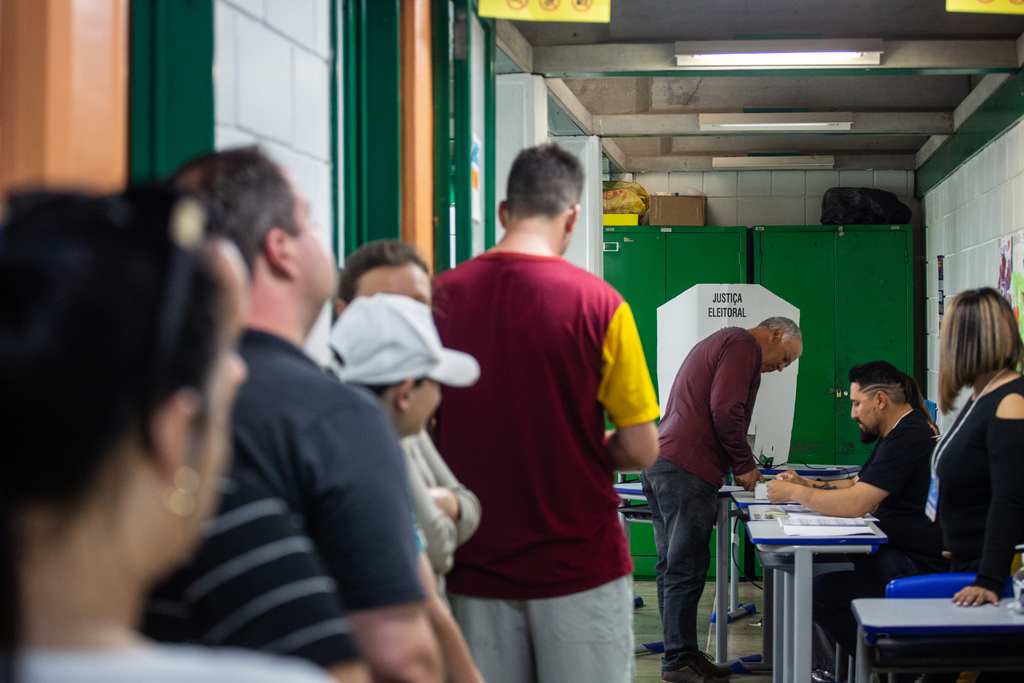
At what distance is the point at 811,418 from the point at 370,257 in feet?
19.1

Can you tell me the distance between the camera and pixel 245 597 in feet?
2.20

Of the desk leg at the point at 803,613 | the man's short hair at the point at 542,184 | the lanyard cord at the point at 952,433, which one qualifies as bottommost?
the desk leg at the point at 803,613

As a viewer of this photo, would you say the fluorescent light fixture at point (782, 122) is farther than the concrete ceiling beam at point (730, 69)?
Yes

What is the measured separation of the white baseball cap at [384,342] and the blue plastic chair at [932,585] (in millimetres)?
2143

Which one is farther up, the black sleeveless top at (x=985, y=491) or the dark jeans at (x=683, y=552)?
the black sleeveless top at (x=985, y=491)

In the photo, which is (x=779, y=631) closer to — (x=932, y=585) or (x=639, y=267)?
(x=932, y=585)

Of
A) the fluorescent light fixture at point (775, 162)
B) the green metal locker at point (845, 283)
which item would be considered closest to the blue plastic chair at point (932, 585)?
the green metal locker at point (845, 283)

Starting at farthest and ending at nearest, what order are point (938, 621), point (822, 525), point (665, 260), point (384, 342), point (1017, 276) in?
1. point (665, 260)
2. point (1017, 276)
3. point (822, 525)
4. point (938, 621)
5. point (384, 342)

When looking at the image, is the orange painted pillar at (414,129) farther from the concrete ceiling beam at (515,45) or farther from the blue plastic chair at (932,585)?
the blue plastic chair at (932,585)

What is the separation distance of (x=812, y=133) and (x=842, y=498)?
11.3ft

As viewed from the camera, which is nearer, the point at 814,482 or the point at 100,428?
the point at 100,428

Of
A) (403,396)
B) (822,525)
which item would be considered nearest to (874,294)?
(822,525)

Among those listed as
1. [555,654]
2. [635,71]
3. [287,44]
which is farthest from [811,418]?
[287,44]

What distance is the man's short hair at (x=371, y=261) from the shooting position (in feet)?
4.95
